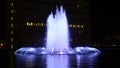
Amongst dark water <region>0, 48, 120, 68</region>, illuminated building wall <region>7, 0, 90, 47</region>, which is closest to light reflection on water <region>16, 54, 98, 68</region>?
dark water <region>0, 48, 120, 68</region>

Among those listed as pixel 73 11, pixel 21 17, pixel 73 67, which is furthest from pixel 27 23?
pixel 73 67

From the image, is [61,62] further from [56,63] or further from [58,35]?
[58,35]

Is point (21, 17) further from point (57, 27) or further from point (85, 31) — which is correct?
point (57, 27)

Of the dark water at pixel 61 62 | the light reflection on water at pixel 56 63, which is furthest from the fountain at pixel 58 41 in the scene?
the light reflection on water at pixel 56 63

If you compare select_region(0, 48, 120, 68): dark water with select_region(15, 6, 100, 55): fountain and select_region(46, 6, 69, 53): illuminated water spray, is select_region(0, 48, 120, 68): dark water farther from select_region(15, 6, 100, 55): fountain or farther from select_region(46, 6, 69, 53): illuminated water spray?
select_region(46, 6, 69, 53): illuminated water spray

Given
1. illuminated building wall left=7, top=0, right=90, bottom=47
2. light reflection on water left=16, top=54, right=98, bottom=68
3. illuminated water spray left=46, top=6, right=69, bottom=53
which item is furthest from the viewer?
Result: illuminated building wall left=7, top=0, right=90, bottom=47

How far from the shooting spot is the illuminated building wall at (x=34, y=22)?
123062mm

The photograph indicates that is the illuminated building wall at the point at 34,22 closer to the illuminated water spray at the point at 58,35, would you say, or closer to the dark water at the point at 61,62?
the illuminated water spray at the point at 58,35

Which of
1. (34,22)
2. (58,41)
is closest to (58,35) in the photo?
(58,41)

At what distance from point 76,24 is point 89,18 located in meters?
5.45

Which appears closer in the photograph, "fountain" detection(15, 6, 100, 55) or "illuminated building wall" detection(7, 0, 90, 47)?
"fountain" detection(15, 6, 100, 55)

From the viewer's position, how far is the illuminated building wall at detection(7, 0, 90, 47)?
404ft

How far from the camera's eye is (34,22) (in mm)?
126938

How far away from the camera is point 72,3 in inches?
5369
